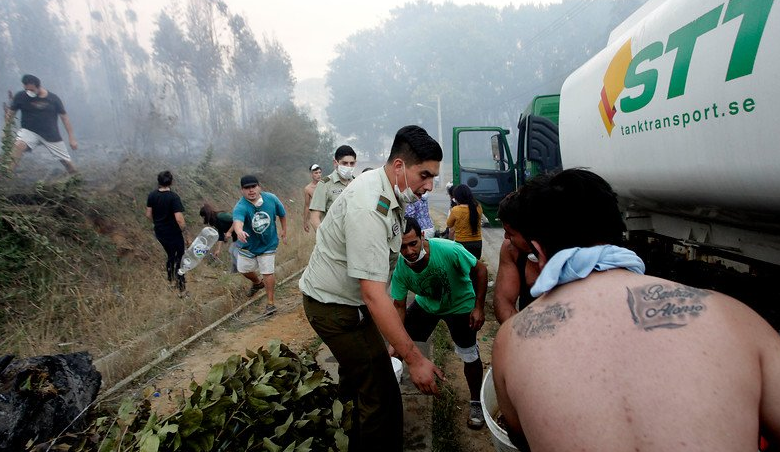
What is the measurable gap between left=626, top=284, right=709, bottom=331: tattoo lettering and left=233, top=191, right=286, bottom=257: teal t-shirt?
4.57m

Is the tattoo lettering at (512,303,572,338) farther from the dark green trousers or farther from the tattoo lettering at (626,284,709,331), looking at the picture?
the dark green trousers

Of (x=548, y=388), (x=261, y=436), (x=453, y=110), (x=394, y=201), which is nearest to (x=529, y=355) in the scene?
(x=548, y=388)

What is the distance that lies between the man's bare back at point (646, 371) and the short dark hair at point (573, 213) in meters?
0.14

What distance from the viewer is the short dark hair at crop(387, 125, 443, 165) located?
211 centimetres

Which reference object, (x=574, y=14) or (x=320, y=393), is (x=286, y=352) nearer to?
(x=320, y=393)

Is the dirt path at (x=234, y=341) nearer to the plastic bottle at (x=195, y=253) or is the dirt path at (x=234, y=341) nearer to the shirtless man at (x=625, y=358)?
the plastic bottle at (x=195, y=253)

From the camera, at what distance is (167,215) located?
5.67 meters

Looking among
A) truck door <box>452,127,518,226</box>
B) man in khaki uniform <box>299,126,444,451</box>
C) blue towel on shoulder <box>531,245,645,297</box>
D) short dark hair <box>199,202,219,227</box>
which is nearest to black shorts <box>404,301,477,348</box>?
man in khaki uniform <box>299,126,444,451</box>

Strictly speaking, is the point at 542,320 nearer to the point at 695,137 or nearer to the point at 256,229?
the point at 695,137

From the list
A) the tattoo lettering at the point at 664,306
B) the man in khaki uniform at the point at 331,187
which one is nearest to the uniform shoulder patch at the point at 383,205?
the tattoo lettering at the point at 664,306

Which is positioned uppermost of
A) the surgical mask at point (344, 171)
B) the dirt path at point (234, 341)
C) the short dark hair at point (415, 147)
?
the short dark hair at point (415, 147)

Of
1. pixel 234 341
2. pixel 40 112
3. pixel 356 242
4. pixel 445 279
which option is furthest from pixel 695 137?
pixel 40 112

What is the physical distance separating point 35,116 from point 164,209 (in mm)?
2774

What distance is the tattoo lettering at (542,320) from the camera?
113cm
